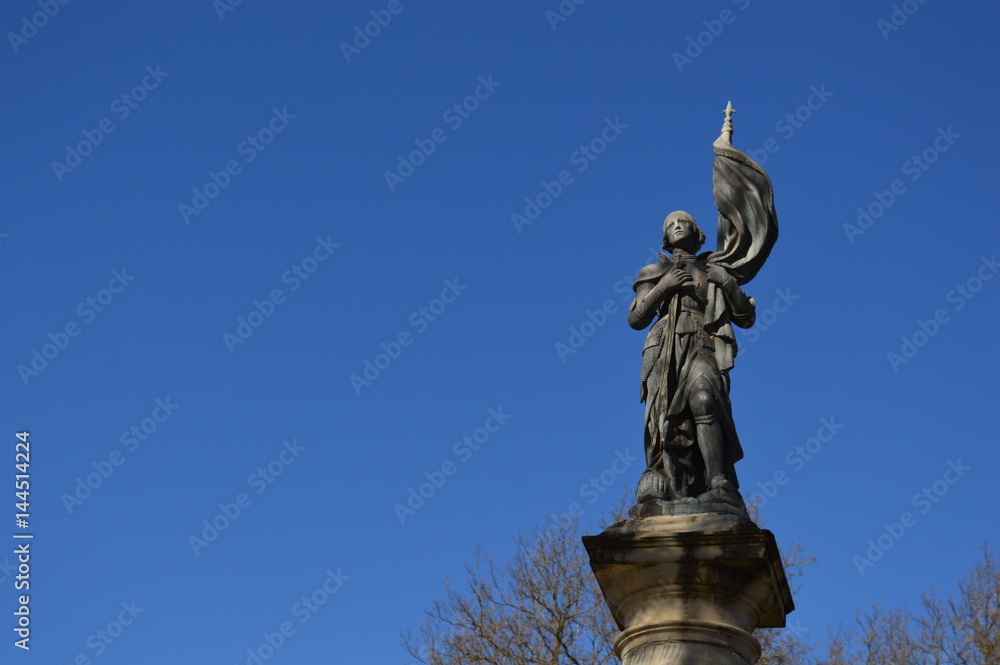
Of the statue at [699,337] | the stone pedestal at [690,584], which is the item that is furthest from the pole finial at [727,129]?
the stone pedestal at [690,584]

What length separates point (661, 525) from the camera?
8898 millimetres

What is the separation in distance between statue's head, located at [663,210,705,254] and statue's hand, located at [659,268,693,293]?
0.40m

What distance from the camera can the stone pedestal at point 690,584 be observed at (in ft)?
27.9

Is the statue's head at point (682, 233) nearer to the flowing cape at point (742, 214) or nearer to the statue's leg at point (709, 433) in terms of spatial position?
the flowing cape at point (742, 214)

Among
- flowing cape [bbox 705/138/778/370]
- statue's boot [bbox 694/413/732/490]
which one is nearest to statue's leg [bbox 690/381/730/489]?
statue's boot [bbox 694/413/732/490]

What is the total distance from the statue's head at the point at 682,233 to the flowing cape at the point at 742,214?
0.61ft

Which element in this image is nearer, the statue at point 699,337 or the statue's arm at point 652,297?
the statue at point 699,337

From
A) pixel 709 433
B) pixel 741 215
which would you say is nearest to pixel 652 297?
pixel 741 215

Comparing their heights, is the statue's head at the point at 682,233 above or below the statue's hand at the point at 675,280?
above

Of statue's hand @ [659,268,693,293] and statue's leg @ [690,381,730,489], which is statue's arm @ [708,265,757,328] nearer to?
statue's hand @ [659,268,693,293]

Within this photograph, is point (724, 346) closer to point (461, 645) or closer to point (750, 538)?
point (750, 538)

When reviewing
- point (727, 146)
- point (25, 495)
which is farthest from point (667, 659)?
point (25, 495)

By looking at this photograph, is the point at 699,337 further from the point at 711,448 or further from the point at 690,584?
the point at 690,584

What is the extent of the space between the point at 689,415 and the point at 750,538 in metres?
1.32
